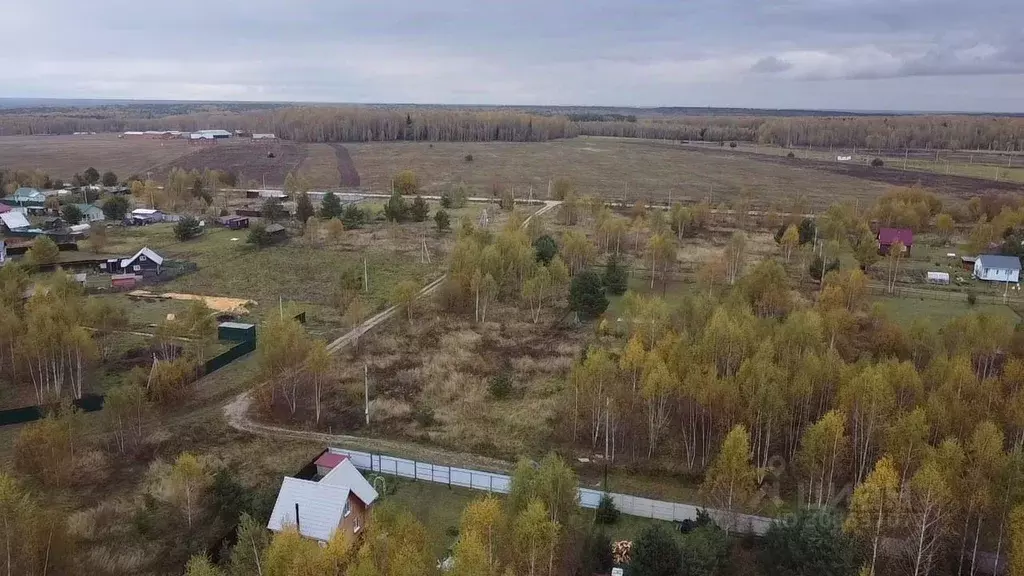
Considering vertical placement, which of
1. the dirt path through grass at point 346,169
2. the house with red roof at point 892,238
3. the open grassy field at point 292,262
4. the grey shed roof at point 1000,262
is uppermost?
the dirt path through grass at point 346,169

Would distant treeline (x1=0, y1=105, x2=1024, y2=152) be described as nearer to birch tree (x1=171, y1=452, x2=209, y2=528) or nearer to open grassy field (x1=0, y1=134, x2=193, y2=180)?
open grassy field (x1=0, y1=134, x2=193, y2=180)

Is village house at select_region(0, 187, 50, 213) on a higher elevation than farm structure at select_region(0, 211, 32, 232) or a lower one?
higher

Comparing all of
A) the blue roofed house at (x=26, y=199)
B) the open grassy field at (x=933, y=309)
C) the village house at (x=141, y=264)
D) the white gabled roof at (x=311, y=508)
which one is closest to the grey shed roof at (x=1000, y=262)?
the open grassy field at (x=933, y=309)

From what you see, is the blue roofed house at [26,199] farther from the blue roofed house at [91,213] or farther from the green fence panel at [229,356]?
the green fence panel at [229,356]

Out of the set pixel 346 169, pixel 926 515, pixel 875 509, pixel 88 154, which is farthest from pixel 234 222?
pixel 88 154

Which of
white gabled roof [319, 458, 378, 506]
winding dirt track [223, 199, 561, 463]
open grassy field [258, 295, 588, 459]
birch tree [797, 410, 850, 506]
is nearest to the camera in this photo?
white gabled roof [319, 458, 378, 506]

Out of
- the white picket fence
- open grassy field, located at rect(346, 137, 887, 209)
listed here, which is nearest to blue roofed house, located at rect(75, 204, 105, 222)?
open grassy field, located at rect(346, 137, 887, 209)

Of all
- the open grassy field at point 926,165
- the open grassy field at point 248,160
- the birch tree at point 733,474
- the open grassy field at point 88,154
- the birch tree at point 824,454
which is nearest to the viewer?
the birch tree at point 733,474

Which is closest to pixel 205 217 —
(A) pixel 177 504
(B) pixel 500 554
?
(A) pixel 177 504
